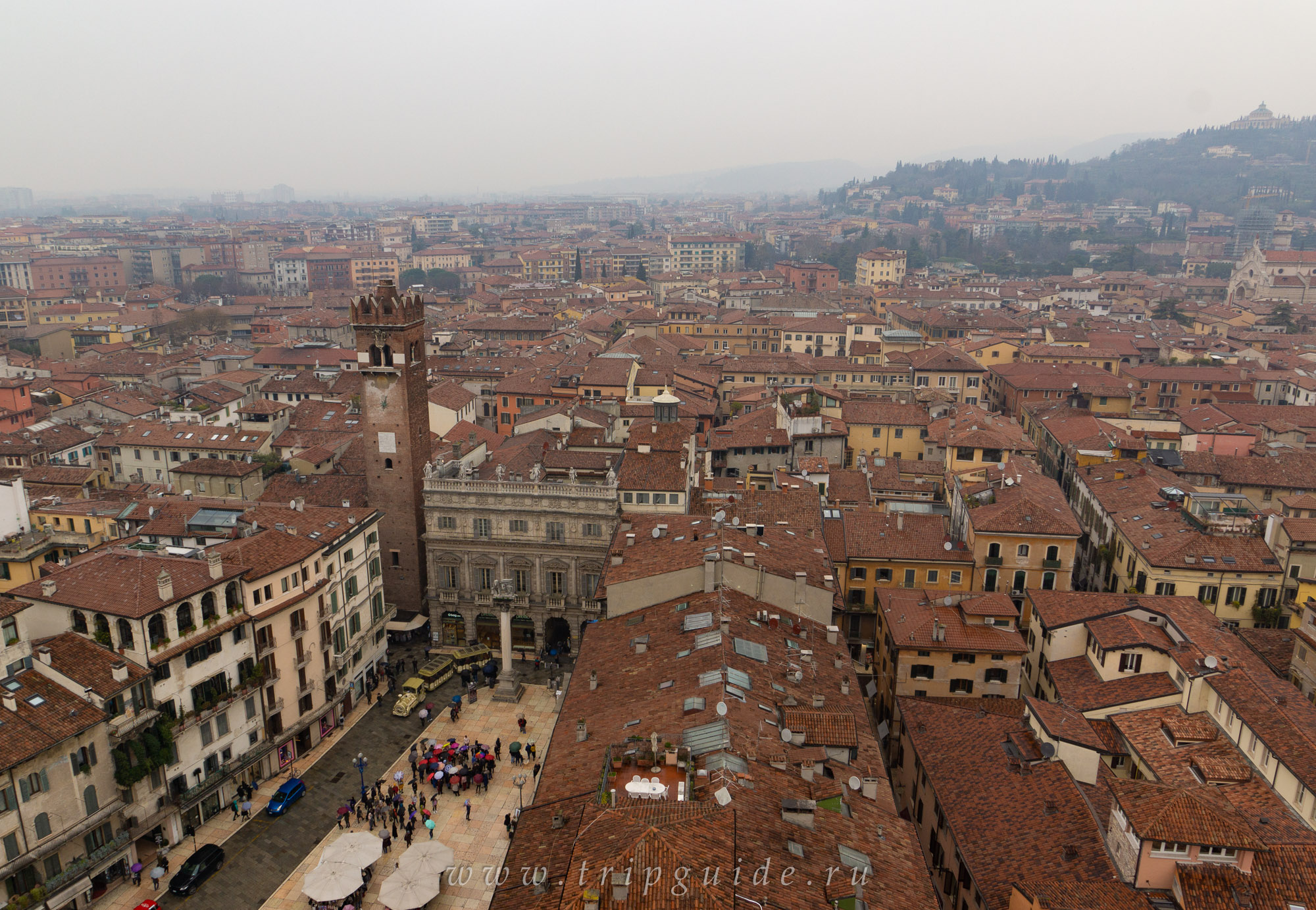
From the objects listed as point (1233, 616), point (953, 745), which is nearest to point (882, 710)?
point (953, 745)

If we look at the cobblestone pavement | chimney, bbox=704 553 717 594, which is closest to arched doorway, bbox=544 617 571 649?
the cobblestone pavement

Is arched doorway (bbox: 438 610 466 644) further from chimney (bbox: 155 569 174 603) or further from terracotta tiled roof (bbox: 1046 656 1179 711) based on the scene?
terracotta tiled roof (bbox: 1046 656 1179 711)

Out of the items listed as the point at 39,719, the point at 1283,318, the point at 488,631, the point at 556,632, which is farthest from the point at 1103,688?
the point at 1283,318

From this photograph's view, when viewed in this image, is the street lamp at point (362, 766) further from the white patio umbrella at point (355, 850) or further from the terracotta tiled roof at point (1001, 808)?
the terracotta tiled roof at point (1001, 808)

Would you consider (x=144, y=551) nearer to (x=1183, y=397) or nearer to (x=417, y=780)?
(x=417, y=780)

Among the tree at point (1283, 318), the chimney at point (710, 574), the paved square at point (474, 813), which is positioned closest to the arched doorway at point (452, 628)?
the paved square at point (474, 813)

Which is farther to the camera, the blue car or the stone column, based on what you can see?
the stone column
